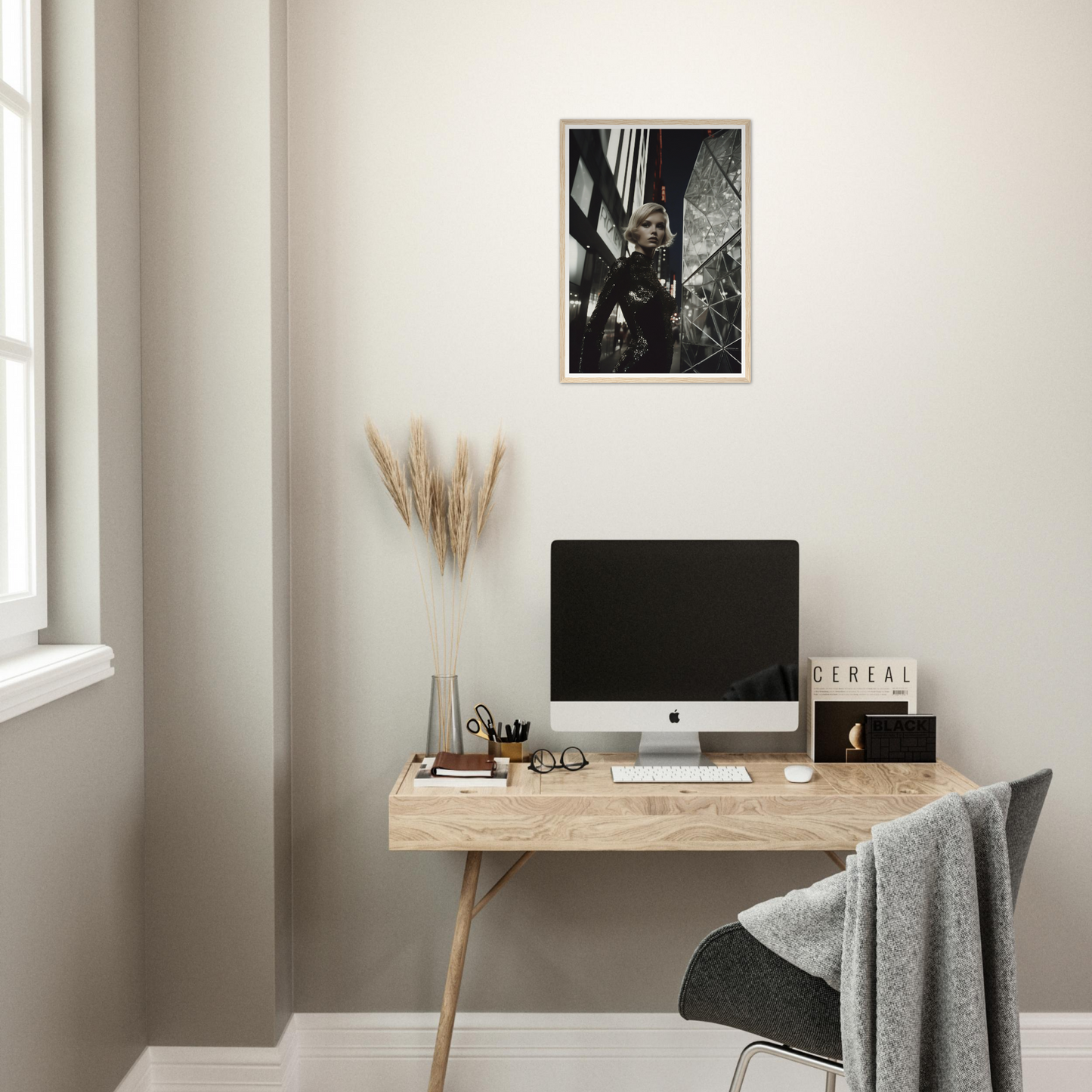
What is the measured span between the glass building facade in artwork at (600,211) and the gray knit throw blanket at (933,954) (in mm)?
1277

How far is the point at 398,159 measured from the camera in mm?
2191

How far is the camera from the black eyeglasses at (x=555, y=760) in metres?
2.06

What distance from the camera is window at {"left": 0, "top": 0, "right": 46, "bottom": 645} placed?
5.59 feet

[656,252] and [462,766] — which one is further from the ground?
[656,252]

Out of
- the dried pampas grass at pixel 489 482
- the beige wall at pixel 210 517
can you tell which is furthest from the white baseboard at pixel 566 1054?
Result: the dried pampas grass at pixel 489 482

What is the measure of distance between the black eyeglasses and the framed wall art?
870 millimetres

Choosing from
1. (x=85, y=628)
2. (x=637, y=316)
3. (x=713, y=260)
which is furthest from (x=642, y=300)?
(x=85, y=628)

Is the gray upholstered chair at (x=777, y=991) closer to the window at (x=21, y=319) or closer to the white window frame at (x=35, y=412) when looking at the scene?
the white window frame at (x=35, y=412)

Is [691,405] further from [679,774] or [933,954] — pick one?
[933,954]

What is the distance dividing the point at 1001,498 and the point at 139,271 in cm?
204

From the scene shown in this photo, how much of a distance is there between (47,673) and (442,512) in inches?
35.6

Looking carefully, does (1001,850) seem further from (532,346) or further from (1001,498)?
(532,346)

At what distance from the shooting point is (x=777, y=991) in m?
1.50

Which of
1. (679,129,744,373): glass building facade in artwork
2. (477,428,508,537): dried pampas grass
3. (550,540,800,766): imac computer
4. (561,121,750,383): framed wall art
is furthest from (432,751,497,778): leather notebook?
(679,129,744,373): glass building facade in artwork
